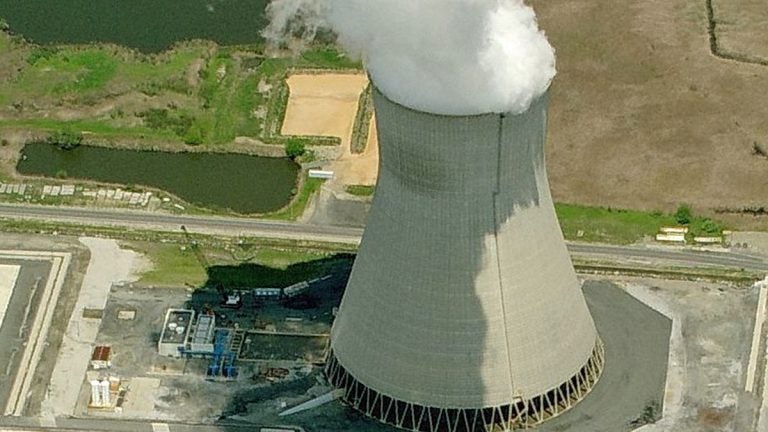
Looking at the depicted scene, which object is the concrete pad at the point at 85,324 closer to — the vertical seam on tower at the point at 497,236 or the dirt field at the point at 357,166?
the dirt field at the point at 357,166

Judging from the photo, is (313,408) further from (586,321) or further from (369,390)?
(586,321)

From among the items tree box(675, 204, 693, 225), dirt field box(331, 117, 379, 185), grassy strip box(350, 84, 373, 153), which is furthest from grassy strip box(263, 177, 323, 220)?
tree box(675, 204, 693, 225)

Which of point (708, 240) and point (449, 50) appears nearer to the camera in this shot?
point (449, 50)

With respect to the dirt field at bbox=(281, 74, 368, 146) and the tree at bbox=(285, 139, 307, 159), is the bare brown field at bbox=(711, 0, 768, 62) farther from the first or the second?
the tree at bbox=(285, 139, 307, 159)

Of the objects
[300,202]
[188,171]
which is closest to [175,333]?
[300,202]

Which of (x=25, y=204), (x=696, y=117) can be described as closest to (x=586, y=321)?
(x=696, y=117)

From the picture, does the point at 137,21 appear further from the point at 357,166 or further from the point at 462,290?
the point at 462,290

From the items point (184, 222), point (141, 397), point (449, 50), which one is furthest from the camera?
point (184, 222)
